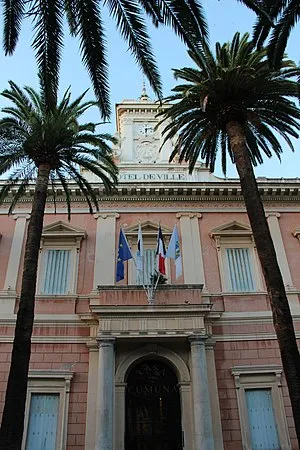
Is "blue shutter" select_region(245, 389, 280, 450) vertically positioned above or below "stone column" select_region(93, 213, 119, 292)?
below

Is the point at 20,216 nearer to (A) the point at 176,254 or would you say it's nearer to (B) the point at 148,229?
(B) the point at 148,229

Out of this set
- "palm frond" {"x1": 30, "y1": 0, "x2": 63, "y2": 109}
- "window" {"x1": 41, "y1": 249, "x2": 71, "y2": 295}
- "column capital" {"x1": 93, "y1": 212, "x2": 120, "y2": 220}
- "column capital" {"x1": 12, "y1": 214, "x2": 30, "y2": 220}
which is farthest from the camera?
"column capital" {"x1": 93, "y1": 212, "x2": 120, "y2": 220}

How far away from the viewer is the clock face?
1973 centimetres

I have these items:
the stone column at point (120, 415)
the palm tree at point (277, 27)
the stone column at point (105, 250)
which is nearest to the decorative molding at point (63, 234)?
the stone column at point (105, 250)

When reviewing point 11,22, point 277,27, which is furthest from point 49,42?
point 277,27

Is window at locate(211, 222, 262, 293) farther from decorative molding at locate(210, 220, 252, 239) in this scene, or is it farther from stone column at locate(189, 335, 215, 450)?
stone column at locate(189, 335, 215, 450)

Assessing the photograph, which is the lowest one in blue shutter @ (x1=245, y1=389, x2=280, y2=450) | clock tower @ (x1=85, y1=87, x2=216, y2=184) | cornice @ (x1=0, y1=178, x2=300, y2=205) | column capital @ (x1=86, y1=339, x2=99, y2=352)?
blue shutter @ (x1=245, y1=389, x2=280, y2=450)

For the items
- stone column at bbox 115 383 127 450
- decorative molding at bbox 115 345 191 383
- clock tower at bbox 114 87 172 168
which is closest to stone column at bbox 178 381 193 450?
decorative molding at bbox 115 345 191 383

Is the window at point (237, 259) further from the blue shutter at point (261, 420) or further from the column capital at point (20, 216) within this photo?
the column capital at point (20, 216)

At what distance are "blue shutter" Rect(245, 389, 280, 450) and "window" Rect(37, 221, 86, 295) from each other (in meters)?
6.53

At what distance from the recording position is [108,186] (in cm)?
1560

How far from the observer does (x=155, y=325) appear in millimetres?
13938

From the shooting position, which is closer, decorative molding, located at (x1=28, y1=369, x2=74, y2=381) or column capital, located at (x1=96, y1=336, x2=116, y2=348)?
column capital, located at (x1=96, y1=336, x2=116, y2=348)

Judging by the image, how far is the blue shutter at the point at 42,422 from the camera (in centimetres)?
1309
